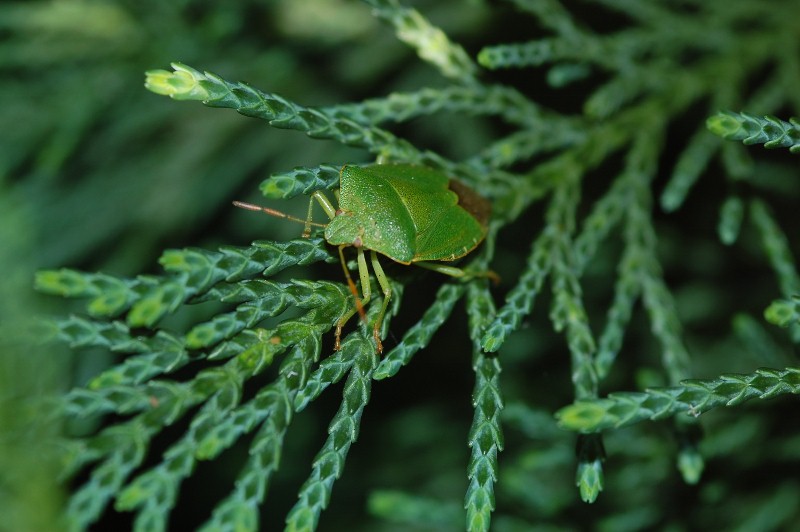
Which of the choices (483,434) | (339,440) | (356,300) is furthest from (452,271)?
(339,440)

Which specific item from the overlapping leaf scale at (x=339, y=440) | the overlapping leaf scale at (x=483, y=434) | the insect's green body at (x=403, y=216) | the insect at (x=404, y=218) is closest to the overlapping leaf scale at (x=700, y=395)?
the overlapping leaf scale at (x=483, y=434)

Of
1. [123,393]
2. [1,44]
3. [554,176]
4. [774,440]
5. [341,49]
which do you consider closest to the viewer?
[123,393]

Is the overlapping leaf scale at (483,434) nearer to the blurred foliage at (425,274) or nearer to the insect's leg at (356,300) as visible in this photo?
the blurred foliage at (425,274)

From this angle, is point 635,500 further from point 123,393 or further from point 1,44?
point 1,44

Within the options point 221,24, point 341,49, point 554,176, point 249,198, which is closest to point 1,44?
point 221,24

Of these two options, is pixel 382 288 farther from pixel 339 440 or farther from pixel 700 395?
pixel 700 395

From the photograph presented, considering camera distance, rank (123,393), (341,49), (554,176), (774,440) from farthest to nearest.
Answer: (341,49)
(774,440)
(554,176)
(123,393)
